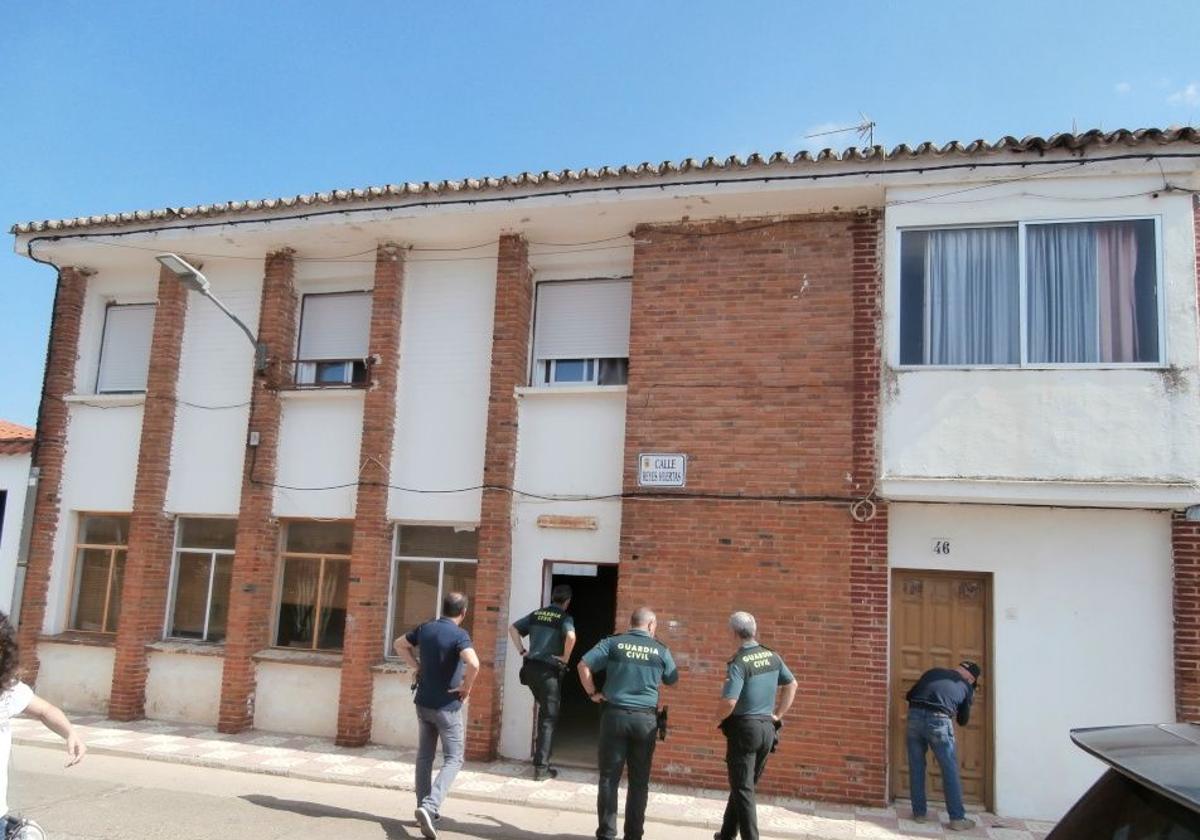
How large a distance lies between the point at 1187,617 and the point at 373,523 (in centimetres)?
793

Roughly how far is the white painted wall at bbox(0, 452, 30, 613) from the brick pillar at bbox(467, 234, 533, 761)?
657cm

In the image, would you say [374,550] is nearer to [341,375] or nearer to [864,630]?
[341,375]

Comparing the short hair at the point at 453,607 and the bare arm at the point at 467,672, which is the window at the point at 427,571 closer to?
the short hair at the point at 453,607

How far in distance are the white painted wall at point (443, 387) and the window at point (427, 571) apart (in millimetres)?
280

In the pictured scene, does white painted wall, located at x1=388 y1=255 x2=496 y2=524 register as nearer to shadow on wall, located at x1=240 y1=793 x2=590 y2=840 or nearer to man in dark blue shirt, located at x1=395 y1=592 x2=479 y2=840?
man in dark blue shirt, located at x1=395 y1=592 x2=479 y2=840

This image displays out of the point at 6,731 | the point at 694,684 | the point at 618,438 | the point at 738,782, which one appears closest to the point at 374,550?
the point at 618,438

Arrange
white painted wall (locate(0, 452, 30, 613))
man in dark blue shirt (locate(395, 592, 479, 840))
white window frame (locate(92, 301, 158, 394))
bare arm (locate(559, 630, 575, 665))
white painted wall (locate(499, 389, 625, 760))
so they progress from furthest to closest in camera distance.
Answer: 1. white window frame (locate(92, 301, 158, 394))
2. white painted wall (locate(0, 452, 30, 613))
3. white painted wall (locate(499, 389, 625, 760))
4. bare arm (locate(559, 630, 575, 665))
5. man in dark blue shirt (locate(395, 592, 479, 840))

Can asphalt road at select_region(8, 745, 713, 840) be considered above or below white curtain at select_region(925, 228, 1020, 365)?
below

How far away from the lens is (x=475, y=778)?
8.21 m

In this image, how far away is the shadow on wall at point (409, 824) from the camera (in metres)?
6.65

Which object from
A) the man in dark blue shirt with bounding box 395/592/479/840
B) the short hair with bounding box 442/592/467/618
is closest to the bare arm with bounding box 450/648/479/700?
the man in dark blue shirt with bounding box 395/592/479/840

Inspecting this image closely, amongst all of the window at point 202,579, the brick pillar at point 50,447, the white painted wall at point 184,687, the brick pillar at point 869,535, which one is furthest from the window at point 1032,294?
the brick pillar at point 50,447

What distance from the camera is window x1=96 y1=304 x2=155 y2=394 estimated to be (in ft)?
37.4

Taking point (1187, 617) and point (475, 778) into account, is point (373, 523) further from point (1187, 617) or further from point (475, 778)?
point (1187, 617)
